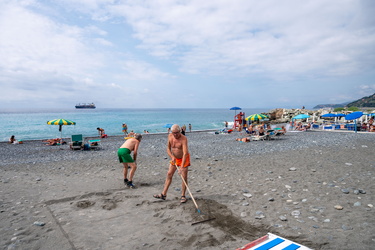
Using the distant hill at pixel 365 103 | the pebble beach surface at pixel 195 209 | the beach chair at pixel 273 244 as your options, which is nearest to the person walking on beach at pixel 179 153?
the pebble beach surface at pixel 195 209

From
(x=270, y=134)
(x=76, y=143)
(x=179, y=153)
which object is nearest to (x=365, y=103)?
(x=270, y=134)

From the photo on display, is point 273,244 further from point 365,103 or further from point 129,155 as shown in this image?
point 365,103

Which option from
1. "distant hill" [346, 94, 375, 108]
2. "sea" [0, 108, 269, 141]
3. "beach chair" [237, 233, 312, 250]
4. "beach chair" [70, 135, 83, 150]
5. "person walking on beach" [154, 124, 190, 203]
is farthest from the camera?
"distant hill" [346, 94, 375, 108]

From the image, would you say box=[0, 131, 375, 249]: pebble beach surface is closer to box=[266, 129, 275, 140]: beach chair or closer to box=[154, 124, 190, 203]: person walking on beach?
box=[154, 124, 190, 203]: person walking on beach

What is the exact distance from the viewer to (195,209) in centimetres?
570

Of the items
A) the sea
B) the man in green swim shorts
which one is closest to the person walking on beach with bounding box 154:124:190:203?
the man in green swim shorts

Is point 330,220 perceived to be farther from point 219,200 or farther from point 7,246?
point 7,246

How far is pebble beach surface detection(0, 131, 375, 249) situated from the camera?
170 inches

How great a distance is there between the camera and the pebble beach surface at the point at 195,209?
14.1 feet

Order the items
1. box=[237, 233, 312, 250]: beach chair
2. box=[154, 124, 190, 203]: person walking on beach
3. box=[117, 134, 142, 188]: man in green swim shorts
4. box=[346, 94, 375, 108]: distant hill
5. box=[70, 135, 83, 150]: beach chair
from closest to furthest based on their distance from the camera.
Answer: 1. box=[237, 233, 312, 250]: beach chair
2. box=[154, 124, 190, 203]: person walking on beach
3. box=[117, 134, 142, 188]: man in green swim shorts
4. box=[70, 135, 83, 150]: beach chair
5. box=[346, 94, 375, 108]: distant hill

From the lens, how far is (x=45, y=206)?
6094 millimetres

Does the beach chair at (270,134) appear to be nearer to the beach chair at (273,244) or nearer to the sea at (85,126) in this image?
the sea at (85,126)

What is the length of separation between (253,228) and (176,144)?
275 cm

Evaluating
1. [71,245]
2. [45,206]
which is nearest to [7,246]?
[71,245]
